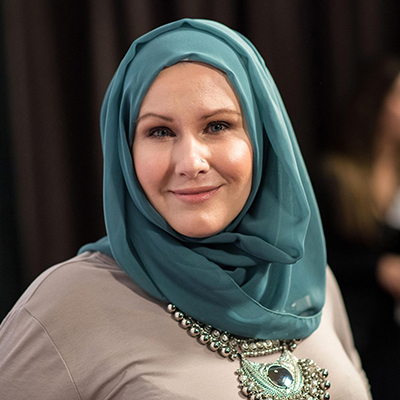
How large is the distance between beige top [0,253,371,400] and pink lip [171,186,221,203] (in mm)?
205

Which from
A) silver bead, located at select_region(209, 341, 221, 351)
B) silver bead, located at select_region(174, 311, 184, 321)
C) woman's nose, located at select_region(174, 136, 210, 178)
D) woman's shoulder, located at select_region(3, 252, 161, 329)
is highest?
woman's nose, located at select_region(174, 136, 210, 178)

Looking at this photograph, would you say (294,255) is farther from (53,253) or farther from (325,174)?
(325,174)

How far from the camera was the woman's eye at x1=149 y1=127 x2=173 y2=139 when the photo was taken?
104 centimetres

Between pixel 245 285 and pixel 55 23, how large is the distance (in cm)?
92

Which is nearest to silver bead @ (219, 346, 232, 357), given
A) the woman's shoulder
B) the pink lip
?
the woman's shoulder

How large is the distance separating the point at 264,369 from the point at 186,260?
0.25 m

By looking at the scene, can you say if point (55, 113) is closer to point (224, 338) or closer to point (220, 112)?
point (220, 112)

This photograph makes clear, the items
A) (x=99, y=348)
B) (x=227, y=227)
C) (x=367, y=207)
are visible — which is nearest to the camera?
(x=99, y=348)

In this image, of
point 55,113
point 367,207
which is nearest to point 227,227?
point 55,113

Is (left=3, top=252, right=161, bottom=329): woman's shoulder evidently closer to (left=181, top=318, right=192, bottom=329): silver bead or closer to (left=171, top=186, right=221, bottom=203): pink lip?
(left=181, top=318, right=192, bottom=329): silver bead

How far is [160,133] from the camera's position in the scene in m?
1.04

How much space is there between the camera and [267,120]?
109 centimetres

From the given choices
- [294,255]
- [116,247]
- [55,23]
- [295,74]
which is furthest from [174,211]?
[295,74]

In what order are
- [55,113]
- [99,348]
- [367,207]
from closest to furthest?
[99,348]
[55,113]
[367,207]
